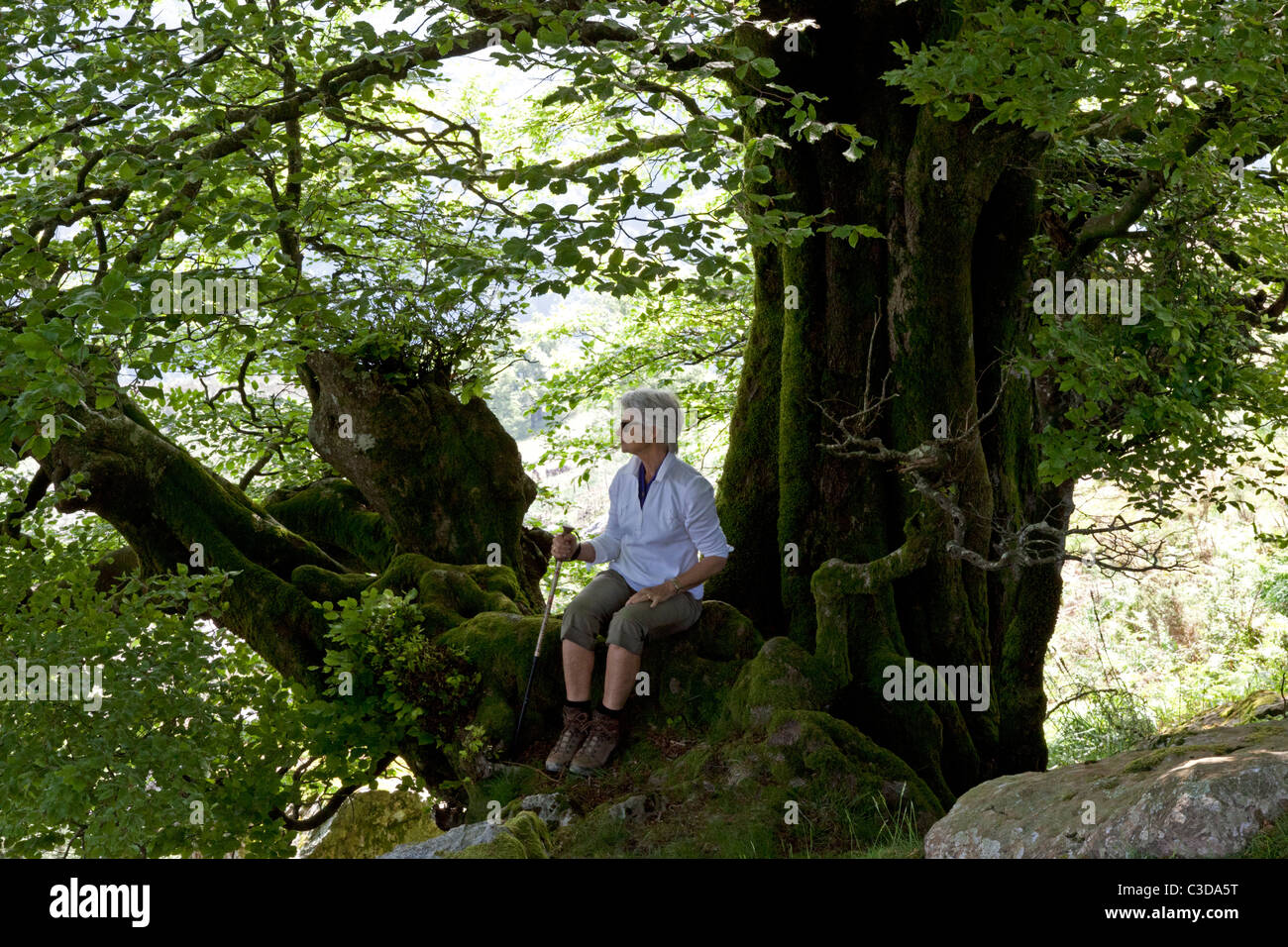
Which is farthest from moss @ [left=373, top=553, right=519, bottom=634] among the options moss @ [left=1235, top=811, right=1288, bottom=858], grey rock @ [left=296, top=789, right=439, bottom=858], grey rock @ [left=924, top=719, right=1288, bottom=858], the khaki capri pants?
moss @ [left=1235, top=811, right=1288, bottom=858]

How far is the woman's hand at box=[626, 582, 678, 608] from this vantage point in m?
5.57

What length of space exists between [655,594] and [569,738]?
95 centimetres

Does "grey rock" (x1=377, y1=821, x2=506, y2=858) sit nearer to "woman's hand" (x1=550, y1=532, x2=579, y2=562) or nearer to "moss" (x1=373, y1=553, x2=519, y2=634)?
"woman's hand" (x1=550, y1=532, x2=579, y2=562)

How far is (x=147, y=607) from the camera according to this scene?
5.61 metres

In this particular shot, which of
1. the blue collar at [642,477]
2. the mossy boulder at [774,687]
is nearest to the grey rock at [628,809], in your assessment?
the mossy boulder at [774,687]

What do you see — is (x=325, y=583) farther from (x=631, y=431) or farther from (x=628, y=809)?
(x=628, y=809)

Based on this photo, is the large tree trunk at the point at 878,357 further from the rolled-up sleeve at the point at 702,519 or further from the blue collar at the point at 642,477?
the blue collar at the point at 642,477

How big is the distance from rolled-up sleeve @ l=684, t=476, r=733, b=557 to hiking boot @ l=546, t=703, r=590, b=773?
3.89 feet

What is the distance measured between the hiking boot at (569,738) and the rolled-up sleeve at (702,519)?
1.18m

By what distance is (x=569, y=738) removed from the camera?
5.73m

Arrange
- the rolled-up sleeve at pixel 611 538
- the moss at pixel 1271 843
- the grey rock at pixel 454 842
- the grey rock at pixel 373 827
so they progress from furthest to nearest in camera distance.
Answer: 1. the grey rock at pixel 373 827
2. the rolled-up sleeve at pixel 611 538
3. the grey rock at pixel 454 842
4. the moss at pixel 1271 843

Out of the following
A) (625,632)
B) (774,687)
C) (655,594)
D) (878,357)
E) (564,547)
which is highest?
(878,357)

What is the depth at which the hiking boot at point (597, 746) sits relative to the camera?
560 centimetres

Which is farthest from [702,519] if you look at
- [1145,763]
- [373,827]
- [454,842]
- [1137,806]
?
[373,827]
